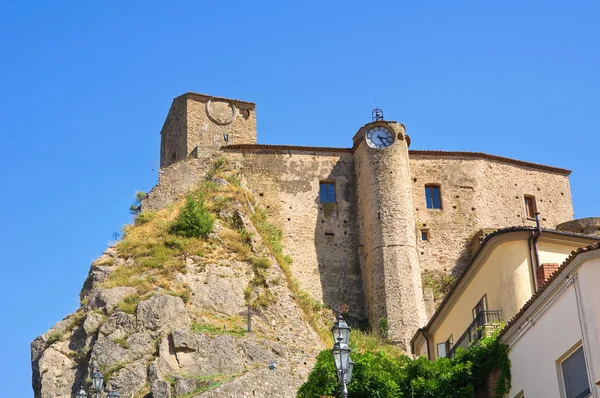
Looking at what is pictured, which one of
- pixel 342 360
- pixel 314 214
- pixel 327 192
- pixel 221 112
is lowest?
pixel 342 360

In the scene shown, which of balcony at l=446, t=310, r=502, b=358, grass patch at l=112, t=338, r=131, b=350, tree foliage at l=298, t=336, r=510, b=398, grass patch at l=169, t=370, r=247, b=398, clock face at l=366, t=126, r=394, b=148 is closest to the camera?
tree foliage at l=298, t=336, r=510, b=398

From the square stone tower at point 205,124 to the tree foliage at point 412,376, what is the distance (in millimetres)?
29918

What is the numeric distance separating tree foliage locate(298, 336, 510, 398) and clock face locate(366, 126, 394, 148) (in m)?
26.1

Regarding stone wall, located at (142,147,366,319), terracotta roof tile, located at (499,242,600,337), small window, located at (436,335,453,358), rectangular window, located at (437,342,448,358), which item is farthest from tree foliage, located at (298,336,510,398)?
stone wall, located at (142,147,366,319)

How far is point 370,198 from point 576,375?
31485 millimetres

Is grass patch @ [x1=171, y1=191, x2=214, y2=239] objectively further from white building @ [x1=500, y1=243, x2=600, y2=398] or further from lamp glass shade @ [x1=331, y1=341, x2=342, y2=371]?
lamp glass shade @ [x1=331, y1=341, x2=342, y2=371]

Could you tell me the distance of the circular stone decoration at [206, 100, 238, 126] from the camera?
5559 cm

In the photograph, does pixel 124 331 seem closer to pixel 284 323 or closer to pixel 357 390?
pixel 284 323

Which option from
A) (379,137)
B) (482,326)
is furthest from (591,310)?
Answer: (379,137)

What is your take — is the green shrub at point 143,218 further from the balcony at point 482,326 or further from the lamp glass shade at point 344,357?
the lamp glass shade at point 344,357

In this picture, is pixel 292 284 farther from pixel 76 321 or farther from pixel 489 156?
pixel 489 156

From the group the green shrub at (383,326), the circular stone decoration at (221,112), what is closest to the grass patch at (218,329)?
the green shrub at (383,326)

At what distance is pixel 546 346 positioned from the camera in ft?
66.5

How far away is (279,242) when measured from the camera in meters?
50.0
